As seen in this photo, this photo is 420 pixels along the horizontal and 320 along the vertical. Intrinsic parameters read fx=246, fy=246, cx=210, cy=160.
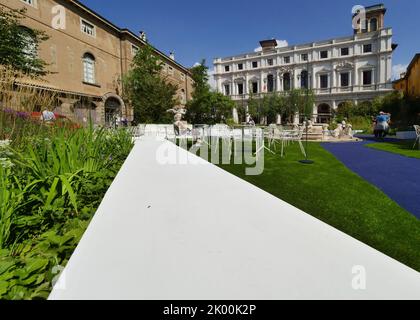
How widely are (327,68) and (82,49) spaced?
123ft

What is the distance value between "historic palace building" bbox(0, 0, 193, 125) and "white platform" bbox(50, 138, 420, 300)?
13.6 metres

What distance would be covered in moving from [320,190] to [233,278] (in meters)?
3.04

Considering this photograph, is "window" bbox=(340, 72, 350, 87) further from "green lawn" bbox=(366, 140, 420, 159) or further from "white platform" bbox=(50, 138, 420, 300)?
"white platform" bbox=(50, 138, 420, 300)

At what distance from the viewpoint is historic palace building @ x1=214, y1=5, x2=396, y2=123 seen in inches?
1480

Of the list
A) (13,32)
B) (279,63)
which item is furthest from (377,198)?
(279,63)

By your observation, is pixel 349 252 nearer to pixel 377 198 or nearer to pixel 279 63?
pixel 377 198

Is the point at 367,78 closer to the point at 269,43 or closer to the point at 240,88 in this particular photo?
the point at 269,43

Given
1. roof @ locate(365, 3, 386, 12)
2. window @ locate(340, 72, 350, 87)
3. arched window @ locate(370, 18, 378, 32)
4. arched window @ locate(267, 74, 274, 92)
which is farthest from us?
arched window @ locate(267, 74, 274, 92)

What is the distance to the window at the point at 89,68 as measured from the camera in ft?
67.7

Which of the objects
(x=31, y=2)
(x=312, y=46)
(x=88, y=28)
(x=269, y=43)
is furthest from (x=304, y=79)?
(x=31, y=2)

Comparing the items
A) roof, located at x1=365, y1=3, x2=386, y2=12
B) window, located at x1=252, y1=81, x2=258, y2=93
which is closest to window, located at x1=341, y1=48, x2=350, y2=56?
roof, located at x1=365, y1=3, x2=386, y2=12

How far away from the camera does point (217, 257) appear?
1386 millimetres

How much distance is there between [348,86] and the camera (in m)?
39.8

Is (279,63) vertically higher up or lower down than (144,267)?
higher up
